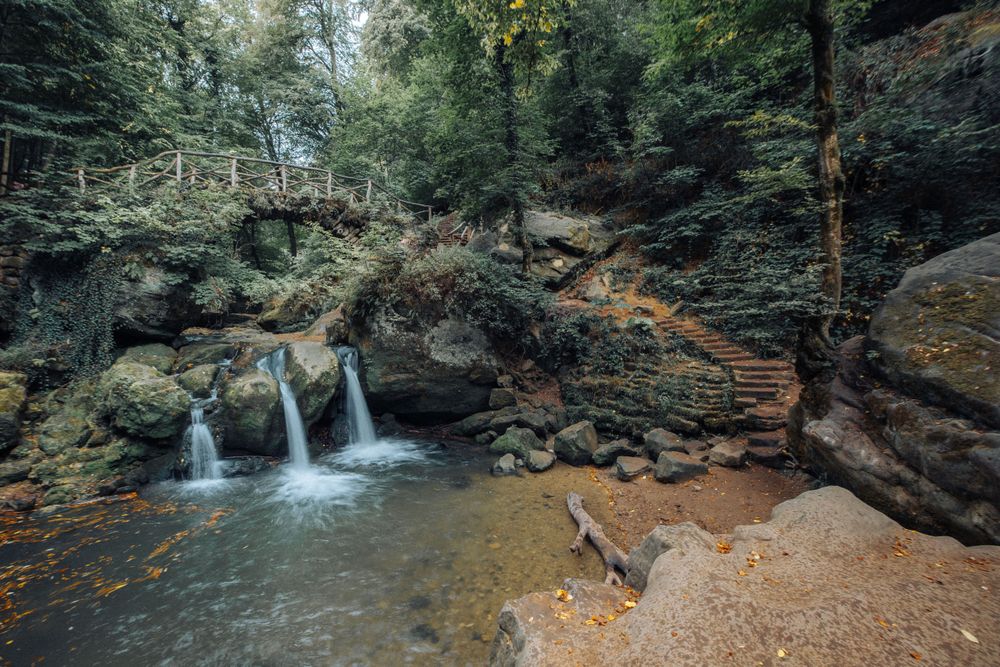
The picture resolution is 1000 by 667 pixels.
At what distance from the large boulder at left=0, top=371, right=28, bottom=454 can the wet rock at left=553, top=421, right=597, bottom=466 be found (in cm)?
910

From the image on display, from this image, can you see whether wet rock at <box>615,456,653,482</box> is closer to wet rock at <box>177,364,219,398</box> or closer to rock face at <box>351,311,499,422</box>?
rock face at <box>351,311,499,422</box>

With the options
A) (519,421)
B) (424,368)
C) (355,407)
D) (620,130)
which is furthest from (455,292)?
(620,130)

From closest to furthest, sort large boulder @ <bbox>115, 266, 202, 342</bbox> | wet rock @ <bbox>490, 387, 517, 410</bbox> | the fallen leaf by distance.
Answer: the fallen leaf → large boulder @ <bbox>115, 266, 202, 342</bbox> → wet rock @ <bbox>490, 387, 517, 410</bbox>

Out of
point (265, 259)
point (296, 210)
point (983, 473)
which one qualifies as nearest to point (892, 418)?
point (983, 473)

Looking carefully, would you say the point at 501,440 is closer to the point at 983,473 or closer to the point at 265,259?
the point at 983,473

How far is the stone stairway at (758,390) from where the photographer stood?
579 centimetres

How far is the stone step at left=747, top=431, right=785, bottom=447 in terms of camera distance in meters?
5.72

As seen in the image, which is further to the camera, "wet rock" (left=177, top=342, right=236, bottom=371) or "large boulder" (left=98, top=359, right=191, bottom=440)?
"wet rock" (left=177, top=342, right=236, bottom=371)

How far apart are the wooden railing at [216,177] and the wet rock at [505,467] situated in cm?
1111

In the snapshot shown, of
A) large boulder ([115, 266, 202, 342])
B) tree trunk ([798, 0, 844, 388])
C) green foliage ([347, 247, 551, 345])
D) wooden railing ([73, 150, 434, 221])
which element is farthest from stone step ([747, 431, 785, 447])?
wooden railing ([73, 150, 434, 221])

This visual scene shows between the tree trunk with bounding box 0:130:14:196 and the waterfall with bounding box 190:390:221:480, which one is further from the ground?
the tree trunk with bounding box 0:130:14:196

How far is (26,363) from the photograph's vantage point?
23.3 ft

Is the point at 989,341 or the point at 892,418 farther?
the point at 892,418

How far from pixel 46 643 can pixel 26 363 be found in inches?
260
